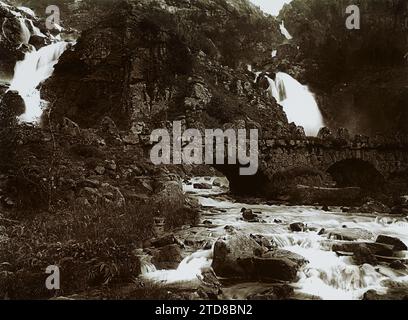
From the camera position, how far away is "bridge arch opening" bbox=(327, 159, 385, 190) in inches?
754

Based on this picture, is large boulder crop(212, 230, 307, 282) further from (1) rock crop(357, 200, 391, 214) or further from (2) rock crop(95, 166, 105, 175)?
(1) rock crop(357, 200, 391, 214)

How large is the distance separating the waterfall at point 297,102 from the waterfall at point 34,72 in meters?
14.1

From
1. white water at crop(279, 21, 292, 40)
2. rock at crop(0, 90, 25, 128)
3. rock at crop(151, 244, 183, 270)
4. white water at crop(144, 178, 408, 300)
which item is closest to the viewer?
white water at crop(144, 178, 408, 300)

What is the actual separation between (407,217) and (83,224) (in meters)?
10.2

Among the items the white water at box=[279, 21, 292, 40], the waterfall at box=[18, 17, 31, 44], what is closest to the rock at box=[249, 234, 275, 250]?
A: the waterfall at box=[18, 17, 31, 44]

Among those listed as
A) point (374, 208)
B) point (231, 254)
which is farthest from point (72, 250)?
point (374, 208)

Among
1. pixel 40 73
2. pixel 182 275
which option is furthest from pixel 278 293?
pixel 40 73

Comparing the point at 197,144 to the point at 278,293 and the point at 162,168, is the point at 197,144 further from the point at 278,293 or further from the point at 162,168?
the point at 278,293

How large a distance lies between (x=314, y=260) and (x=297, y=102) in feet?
72.4

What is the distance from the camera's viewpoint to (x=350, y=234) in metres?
11.9

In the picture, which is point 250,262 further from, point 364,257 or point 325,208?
point 325,208

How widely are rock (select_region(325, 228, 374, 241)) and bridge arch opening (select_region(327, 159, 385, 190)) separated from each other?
6.90 meters

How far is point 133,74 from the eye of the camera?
23.8 m

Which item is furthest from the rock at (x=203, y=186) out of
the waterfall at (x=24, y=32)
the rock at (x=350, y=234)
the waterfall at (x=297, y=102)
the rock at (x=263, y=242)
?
the waterfall at (x=24, y=32)
